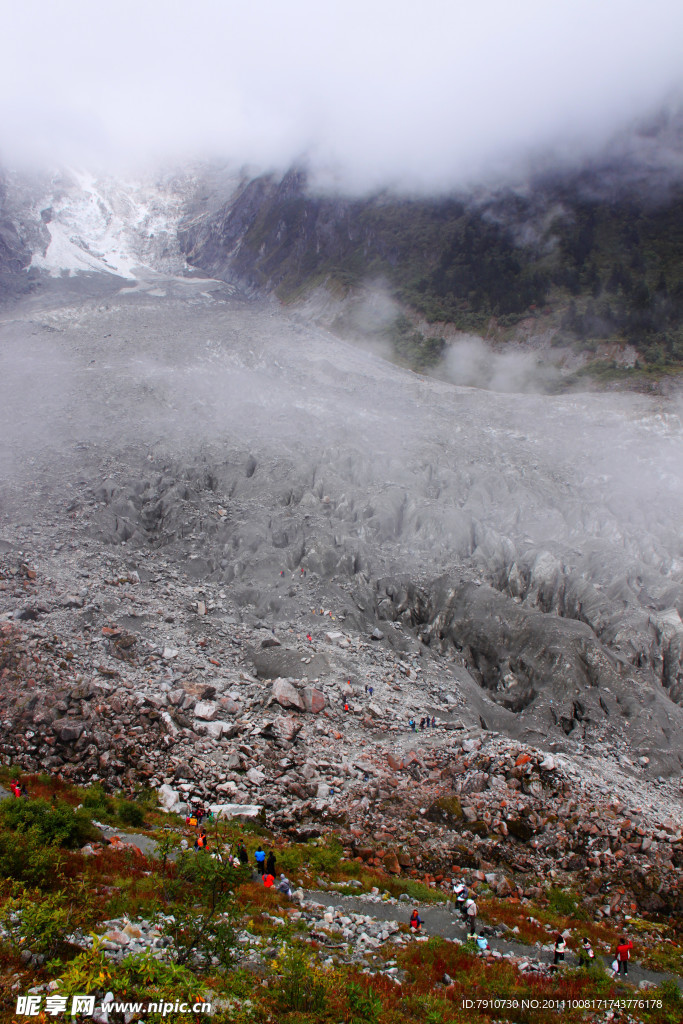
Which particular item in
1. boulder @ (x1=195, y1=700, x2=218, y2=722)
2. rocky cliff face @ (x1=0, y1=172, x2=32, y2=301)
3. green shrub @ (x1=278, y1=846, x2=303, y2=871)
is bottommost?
green shrub @ (x1=278, y1=846, x2=303, y2=871)

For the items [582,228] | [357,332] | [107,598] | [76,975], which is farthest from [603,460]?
[582,228]

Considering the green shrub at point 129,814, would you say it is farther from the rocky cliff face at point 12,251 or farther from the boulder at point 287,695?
the rocky cliff face at point 12,251

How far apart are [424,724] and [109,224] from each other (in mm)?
158070

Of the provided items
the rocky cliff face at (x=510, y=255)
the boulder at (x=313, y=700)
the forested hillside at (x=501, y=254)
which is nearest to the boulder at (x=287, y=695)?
the boulder at (x=313, y=700)

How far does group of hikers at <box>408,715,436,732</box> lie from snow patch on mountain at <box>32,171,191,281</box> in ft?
387

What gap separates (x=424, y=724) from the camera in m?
29.9

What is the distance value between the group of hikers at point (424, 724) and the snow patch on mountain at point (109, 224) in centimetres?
11790

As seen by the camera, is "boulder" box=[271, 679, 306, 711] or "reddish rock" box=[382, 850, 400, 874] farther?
"boulder" box=[271, 679, 306, 711]

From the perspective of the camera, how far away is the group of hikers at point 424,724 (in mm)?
29634

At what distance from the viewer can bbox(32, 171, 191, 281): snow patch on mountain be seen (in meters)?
122

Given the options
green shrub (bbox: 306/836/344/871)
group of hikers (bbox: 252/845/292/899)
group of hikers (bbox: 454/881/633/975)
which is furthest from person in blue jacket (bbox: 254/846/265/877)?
group of hikers (bbox: 454/881/633/975)

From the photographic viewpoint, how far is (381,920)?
1881cm

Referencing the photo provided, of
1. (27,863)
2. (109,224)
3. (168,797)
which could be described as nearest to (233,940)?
(27,863)

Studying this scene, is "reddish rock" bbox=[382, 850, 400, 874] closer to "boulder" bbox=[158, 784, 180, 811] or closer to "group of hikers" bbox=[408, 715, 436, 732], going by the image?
"group of hikers" bbox=[408, 715, 436, 732]
